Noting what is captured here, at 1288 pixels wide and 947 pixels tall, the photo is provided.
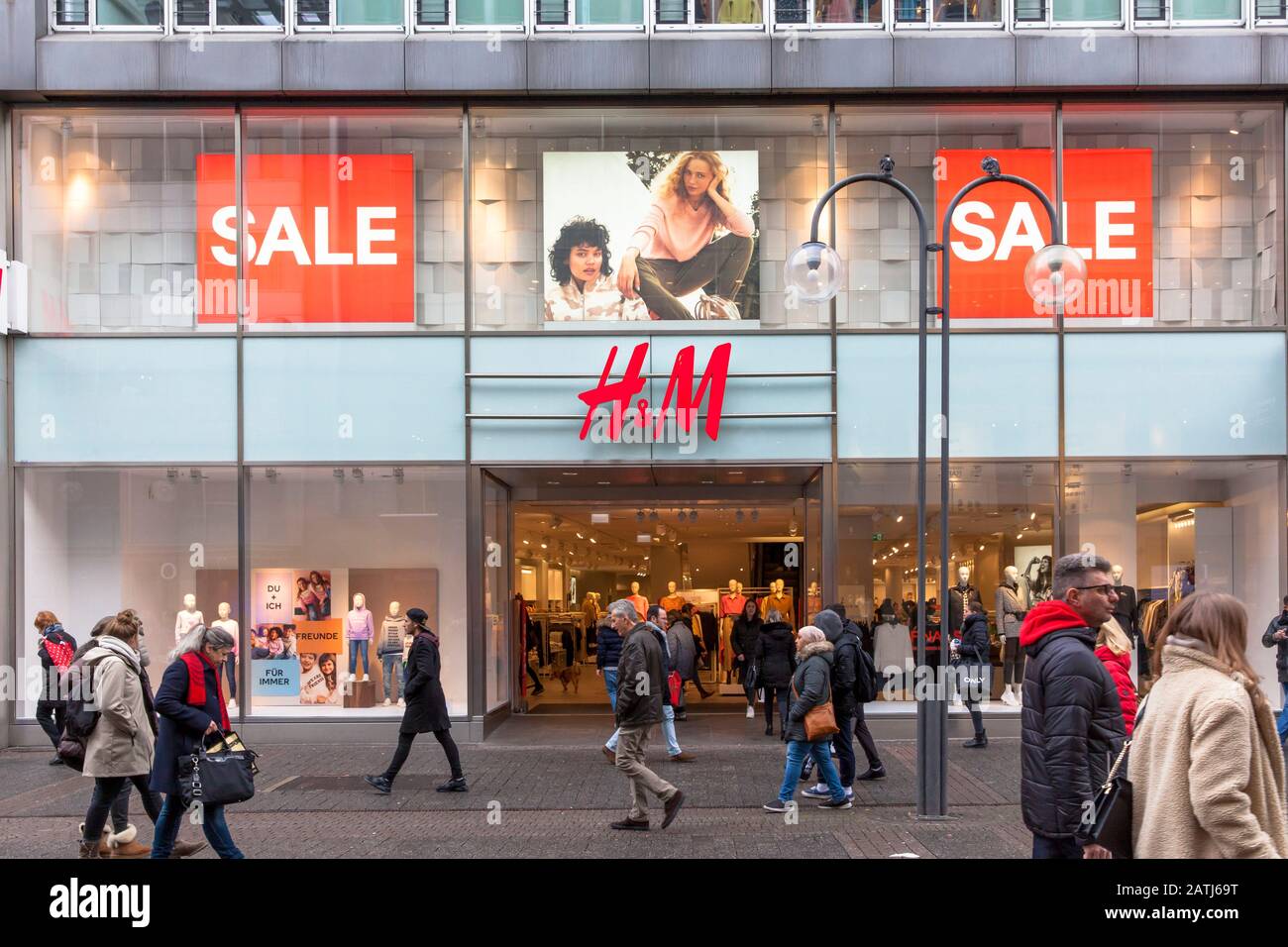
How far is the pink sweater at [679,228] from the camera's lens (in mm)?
14641

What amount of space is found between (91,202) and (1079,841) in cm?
1462

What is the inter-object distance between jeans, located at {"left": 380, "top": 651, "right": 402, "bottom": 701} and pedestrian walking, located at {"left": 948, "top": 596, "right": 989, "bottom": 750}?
7041 millimetres

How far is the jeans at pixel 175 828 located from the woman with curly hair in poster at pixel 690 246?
9083 mm

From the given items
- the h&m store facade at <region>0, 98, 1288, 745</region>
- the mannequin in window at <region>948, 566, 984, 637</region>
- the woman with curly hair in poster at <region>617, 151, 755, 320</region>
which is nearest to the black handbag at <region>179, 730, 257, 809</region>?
the h&m store facade at <region>0, 98, 1288, 745</region>

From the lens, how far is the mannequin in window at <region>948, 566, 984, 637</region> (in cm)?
1401

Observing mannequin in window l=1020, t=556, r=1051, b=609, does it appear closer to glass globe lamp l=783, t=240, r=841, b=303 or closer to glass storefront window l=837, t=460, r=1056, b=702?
glass storefront window l=837, t=460, r=1056, b=702

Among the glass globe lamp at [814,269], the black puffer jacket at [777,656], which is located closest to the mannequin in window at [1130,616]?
the black puffer jacket at [777,656]

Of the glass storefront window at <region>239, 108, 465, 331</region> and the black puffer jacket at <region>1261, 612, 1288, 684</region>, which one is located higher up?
the glass storefront window at <region>239, 108, 465, 331</region>

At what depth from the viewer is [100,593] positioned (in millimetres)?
14531

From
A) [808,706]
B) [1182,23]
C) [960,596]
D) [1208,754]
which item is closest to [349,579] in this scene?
[808,706]

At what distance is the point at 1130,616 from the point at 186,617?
40.3 feet
